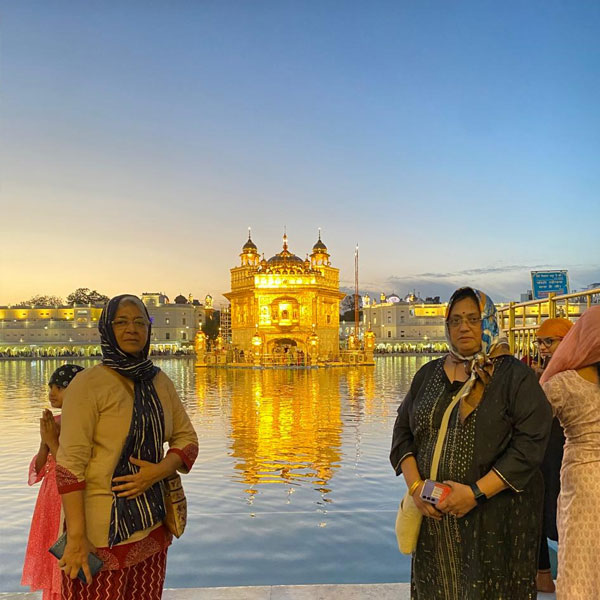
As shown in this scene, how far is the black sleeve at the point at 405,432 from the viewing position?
2408 mm

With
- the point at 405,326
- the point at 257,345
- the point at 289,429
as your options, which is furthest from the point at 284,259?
the point at 405,326

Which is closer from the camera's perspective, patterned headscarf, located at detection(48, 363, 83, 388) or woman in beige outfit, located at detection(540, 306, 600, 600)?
woman in beige outfit, located at detection(540, 306, 600, 600)

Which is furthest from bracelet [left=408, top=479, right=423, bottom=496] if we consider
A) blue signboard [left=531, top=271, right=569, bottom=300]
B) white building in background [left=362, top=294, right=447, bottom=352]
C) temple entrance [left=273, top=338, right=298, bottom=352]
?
white building in background [left=362, top=294, right=447, bottom=352]

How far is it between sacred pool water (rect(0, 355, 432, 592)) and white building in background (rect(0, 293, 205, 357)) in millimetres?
65612

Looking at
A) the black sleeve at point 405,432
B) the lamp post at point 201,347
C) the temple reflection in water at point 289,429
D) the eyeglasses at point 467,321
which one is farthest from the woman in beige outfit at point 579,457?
the lamp post at point 201,347

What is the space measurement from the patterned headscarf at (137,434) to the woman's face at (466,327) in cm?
122

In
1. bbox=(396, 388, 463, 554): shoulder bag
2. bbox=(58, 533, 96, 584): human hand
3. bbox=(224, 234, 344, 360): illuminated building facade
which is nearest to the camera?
bbox=(58, 533, 96, 584): human hand

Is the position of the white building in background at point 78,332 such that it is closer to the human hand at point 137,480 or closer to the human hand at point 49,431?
the human hand at point 49,431

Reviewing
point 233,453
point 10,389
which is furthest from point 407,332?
point 233,453

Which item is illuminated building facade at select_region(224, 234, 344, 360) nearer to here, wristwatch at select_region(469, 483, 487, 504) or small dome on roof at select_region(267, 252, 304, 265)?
small dome on roof at select_region(267, 252, 304, 265)

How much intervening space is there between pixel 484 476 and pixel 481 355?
0.45 meters

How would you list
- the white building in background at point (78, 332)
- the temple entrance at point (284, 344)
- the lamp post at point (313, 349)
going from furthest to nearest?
the white building in background at point (78, 332), the temple entrance at point (284, 344), the lamp post at point (313, 349)

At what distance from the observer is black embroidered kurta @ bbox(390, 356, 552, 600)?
2.14 metres

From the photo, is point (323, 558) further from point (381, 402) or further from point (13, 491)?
point (381, 402)
